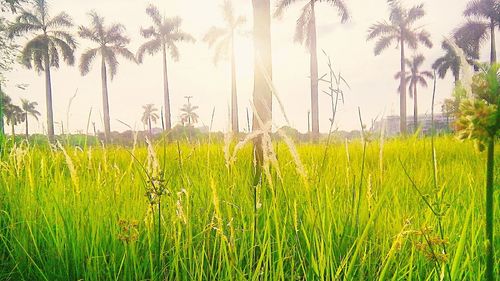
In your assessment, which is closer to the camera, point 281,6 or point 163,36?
point 281,6

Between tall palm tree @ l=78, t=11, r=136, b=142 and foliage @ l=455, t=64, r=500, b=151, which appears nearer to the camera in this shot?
foliage @ l=455, t=64, r=500, b=151

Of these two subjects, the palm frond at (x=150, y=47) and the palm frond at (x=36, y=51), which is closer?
the palm frond at (x=36, y=51)

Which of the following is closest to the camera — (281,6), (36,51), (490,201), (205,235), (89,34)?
(490,201)

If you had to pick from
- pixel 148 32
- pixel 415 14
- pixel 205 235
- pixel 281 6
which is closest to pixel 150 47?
pixel 148 32

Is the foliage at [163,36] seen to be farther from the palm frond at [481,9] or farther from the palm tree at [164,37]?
the palm frond at [481,9]

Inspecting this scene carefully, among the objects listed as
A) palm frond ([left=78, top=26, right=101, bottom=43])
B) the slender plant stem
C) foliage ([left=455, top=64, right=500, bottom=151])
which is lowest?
the slender plant stem

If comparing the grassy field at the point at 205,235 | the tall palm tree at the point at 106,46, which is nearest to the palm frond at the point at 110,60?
the tall palm tree at the point at 106,46

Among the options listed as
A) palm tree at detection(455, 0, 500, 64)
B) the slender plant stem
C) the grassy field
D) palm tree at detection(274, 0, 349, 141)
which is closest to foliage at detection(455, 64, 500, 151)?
the slender plant stem

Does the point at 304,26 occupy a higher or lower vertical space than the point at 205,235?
higher

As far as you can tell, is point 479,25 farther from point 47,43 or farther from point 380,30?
point 47,43

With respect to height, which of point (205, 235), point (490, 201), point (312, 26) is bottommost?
point (205, 235)

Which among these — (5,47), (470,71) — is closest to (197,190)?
(470,71)

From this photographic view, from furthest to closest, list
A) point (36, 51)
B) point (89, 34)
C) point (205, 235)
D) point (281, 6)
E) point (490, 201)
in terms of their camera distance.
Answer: point (89, 34) → point (36, 51) → point (281, 6) → point (205, 235) → point (490, 201)

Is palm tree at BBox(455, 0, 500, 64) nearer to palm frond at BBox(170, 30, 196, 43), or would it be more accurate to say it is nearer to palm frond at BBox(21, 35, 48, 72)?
palm frond at BBox(170, 30, 196, 43)
